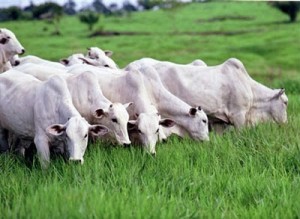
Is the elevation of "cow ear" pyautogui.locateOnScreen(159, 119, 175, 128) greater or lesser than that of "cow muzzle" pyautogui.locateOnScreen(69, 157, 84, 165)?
lesser

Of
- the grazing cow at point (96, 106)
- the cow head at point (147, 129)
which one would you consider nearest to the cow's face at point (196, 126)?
the cow head at point (147, 129)

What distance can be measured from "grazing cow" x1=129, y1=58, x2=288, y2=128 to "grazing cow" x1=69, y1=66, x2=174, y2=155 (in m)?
0.98

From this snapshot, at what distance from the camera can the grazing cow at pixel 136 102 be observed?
644 cm

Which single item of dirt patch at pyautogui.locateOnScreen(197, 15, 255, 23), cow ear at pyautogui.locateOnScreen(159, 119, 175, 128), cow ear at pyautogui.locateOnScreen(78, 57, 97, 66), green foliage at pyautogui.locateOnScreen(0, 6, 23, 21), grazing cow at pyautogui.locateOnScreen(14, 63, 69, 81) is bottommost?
dirt patch at pyautogui.locateOnScreen(197, 15, 255, 23)

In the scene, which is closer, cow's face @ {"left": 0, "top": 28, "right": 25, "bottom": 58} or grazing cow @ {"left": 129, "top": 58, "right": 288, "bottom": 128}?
grazing cow @ {"left": 129, "top": 58, "right": 288, "bottom": 128}

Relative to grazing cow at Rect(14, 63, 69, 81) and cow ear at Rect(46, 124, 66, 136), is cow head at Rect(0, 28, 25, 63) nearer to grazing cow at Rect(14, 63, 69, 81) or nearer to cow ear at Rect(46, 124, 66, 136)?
grazing cow at Rect(14, 63, 69, 81)

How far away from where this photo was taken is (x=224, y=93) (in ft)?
28.4

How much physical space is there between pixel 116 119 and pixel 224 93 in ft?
8.68

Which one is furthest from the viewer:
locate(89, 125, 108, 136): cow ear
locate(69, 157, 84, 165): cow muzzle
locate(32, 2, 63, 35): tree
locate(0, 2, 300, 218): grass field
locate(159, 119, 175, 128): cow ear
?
locate(32, 2, 63, 35): tree

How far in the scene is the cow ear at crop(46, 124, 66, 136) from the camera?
5789 millimetres

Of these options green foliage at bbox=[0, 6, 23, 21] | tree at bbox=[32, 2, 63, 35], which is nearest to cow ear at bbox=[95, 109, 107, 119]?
tree at bbox=[32, 2, 63, 35]

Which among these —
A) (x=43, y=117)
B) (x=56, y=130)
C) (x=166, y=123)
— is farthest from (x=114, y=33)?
(x=56, y=130)

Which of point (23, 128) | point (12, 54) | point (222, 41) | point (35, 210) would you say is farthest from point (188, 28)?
point (35, 210)

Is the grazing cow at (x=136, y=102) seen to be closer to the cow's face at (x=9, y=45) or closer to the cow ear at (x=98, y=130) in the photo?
the cow ear at (x=98, y=130)
